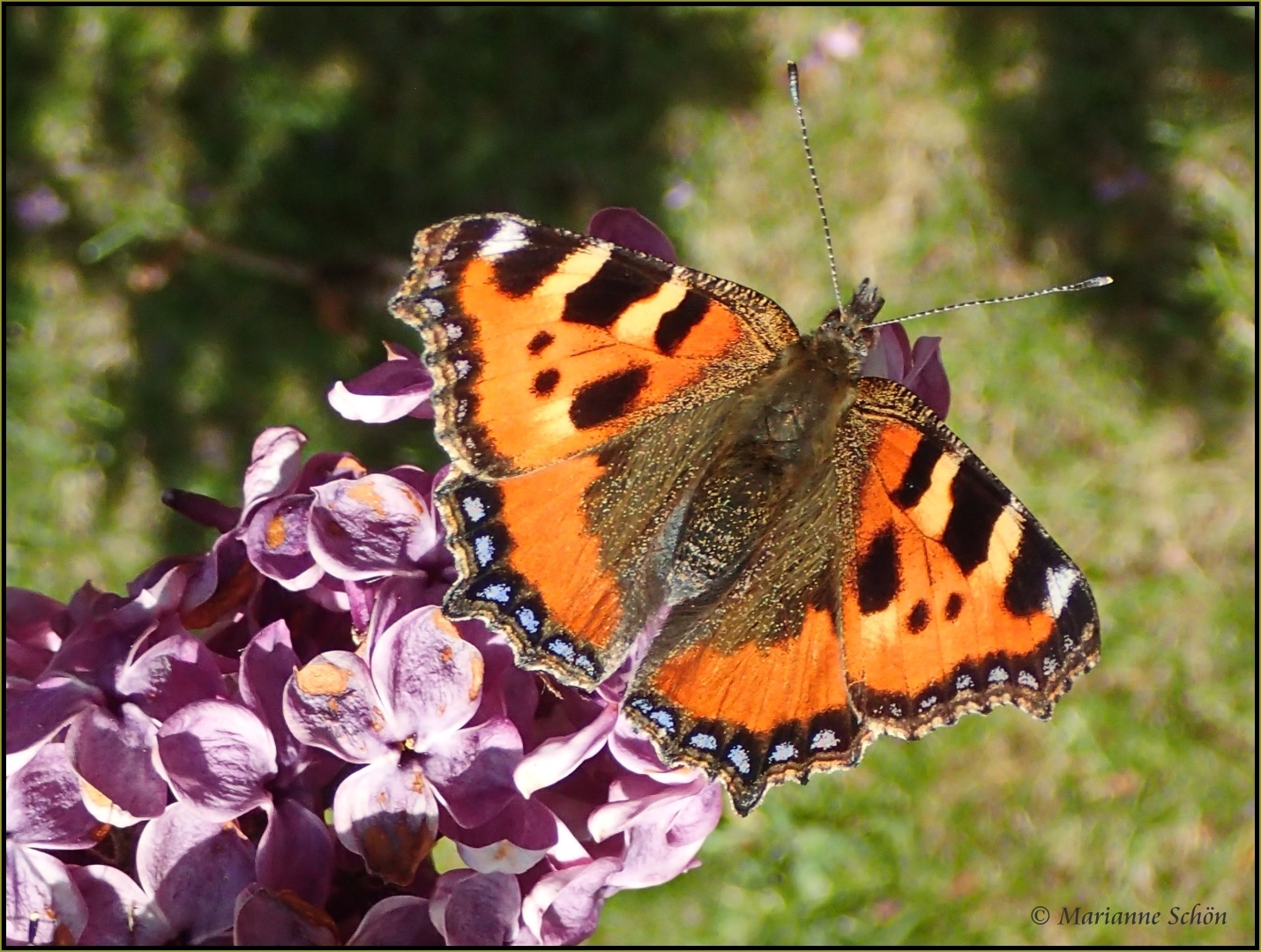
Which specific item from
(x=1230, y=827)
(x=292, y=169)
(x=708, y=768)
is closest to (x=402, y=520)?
(x=708, y=768)

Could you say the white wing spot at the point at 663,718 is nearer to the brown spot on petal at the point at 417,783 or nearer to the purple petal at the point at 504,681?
the purple petal at the point at 504,681

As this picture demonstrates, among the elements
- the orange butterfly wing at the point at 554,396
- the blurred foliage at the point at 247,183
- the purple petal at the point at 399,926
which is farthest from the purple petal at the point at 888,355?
the blurred foliage at the point at 247,183

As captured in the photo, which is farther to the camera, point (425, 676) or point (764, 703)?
point (764, 703)

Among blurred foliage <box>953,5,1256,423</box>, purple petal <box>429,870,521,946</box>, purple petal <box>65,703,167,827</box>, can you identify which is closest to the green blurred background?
blurred foliage <box>953,5,1256,423</box>

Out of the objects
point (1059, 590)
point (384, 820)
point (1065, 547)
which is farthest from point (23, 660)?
point (1065, 547)

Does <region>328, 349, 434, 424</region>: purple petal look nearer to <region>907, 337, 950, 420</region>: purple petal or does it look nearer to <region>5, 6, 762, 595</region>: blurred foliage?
<region>907, 337, 950, 420</region>: purple petal

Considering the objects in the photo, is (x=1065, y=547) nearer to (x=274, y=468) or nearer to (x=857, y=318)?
(x=857, y=318)

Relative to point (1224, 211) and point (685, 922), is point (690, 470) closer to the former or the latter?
point (685, 922)

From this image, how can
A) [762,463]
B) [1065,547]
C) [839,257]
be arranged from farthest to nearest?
[839,257], [1065,547], [762,463]
